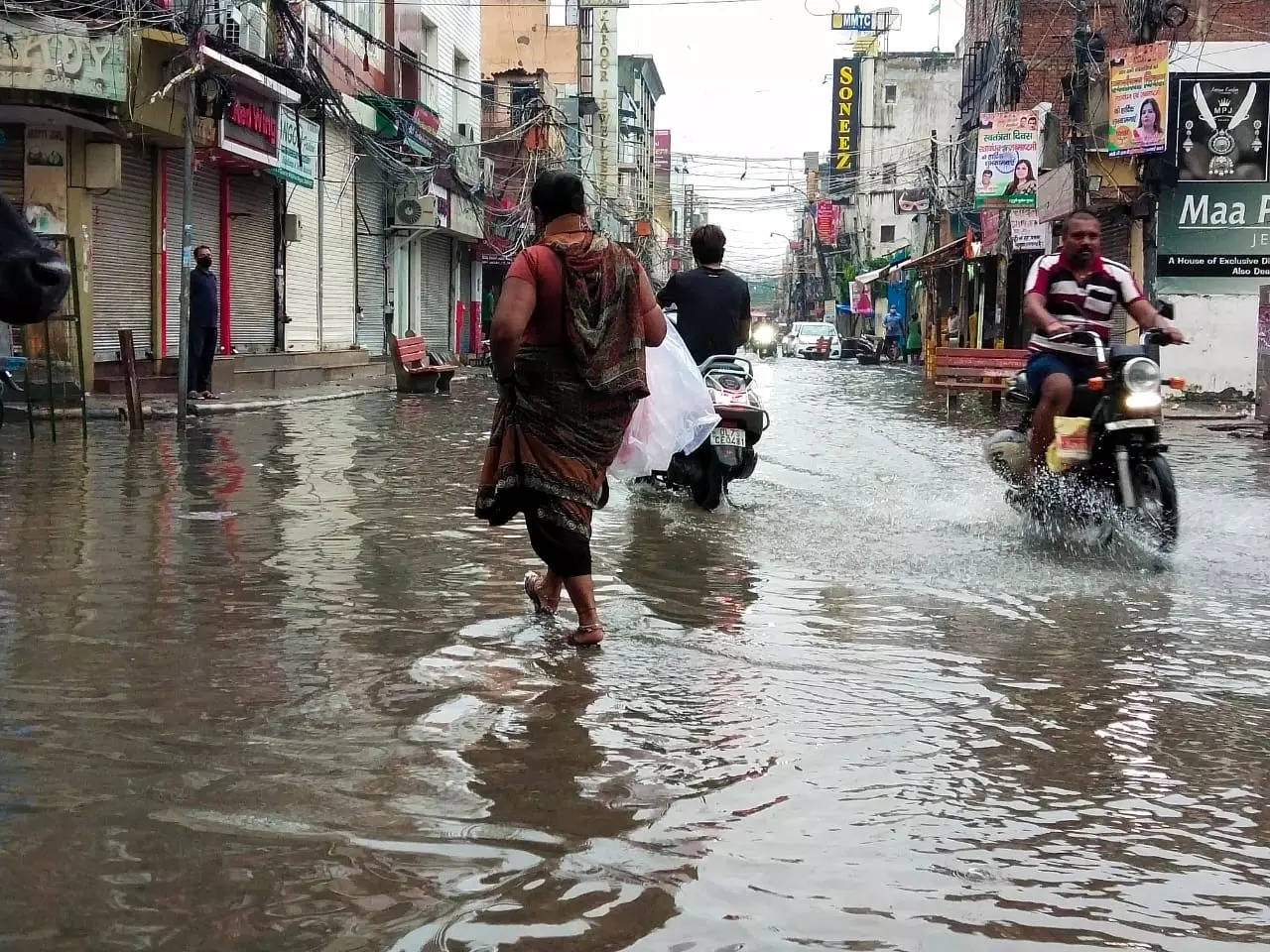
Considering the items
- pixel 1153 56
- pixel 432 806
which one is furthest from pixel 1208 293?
pixel 432 806

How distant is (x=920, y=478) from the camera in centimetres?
1115

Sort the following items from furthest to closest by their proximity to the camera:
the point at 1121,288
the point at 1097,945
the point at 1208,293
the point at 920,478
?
1. the point at 1208,293
2. the point at 920,478
3. the point at 1121,288
4. the point at 1097,945

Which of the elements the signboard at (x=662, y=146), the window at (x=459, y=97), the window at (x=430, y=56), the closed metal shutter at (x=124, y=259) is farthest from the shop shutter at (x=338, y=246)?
the signboard at (x=662, y=146)

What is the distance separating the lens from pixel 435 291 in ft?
132

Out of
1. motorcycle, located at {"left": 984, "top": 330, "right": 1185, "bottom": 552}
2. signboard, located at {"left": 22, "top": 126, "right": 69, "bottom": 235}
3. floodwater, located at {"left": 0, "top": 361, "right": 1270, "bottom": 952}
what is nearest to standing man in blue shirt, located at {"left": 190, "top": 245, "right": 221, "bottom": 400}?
signboard, located at {"left": 22, "top": 126, "right": 69, "bottom": 235}

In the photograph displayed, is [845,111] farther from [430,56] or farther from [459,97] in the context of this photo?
[430,56]

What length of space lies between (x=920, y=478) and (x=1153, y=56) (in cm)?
1268

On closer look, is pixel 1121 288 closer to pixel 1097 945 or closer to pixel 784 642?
pixel 784 642

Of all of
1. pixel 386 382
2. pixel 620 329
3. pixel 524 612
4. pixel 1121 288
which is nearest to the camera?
pixel 620 329

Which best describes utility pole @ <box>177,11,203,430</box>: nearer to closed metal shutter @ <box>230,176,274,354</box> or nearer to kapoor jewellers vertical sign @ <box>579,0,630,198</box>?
closed metal shutter @ <box>230,176,274,354</box>

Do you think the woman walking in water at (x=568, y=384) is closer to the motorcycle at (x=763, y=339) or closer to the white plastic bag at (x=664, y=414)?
A: the white plastic bag at (x=664, y=414)

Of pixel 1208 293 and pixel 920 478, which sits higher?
pixel 1208 293

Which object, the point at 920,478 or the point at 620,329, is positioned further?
the point at 920,478

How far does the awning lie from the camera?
4116 cm
